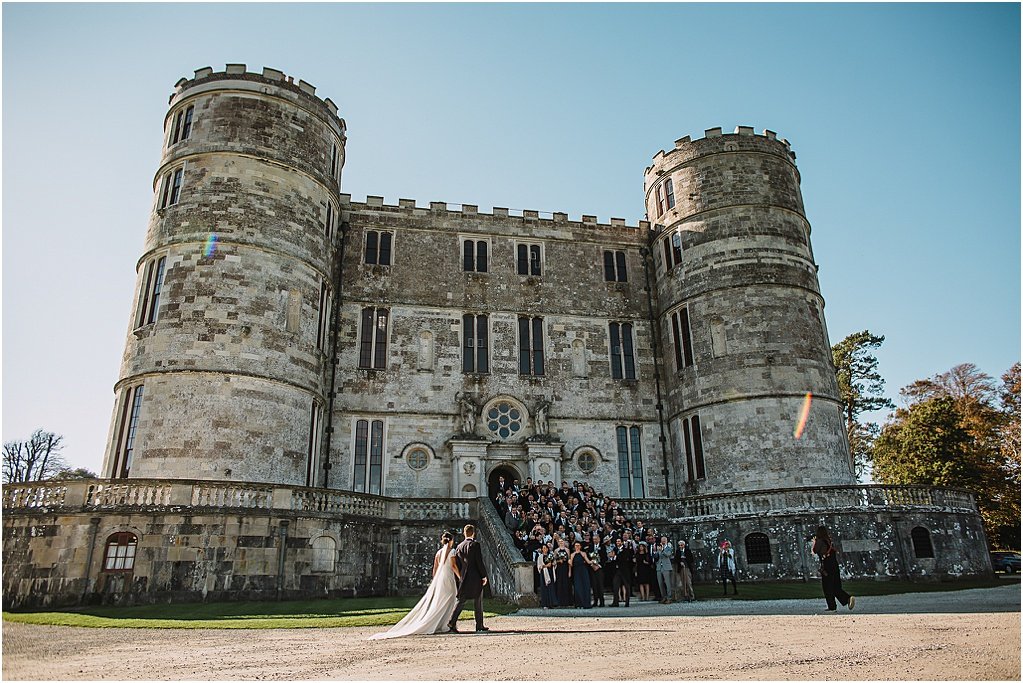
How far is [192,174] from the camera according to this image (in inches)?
1012

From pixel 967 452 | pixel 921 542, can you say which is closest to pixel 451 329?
pixel 921 542

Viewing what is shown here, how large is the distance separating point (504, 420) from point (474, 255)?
7277 mm

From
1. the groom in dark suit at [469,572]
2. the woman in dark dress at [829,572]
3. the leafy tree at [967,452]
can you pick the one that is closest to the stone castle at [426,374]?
Result: the groom in dark suit at [469,572]

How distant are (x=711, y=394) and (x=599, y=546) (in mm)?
11513

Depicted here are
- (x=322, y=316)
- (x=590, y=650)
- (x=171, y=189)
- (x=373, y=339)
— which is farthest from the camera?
(x=373, y=339)

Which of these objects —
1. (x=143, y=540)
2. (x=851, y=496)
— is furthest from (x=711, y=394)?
(x=143, y=540)

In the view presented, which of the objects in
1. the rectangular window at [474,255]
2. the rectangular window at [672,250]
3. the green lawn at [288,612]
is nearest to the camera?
the green lawn at [288,612]

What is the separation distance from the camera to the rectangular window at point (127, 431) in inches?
876

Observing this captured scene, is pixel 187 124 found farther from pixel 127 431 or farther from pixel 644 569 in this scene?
pixel 644 569

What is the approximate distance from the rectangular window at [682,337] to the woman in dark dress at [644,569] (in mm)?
11838

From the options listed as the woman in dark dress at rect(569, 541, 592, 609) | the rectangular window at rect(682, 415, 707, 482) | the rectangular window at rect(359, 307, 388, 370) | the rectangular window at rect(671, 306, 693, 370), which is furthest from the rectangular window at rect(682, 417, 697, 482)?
the woman in dark dress at rect(569, 541, 592, 609)

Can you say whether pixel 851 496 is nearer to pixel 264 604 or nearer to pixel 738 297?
pixel 738 297

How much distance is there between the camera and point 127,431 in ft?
74.5

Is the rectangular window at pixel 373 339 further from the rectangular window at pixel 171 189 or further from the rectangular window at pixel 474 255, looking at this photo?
the rectangular window at pixel 171 189
